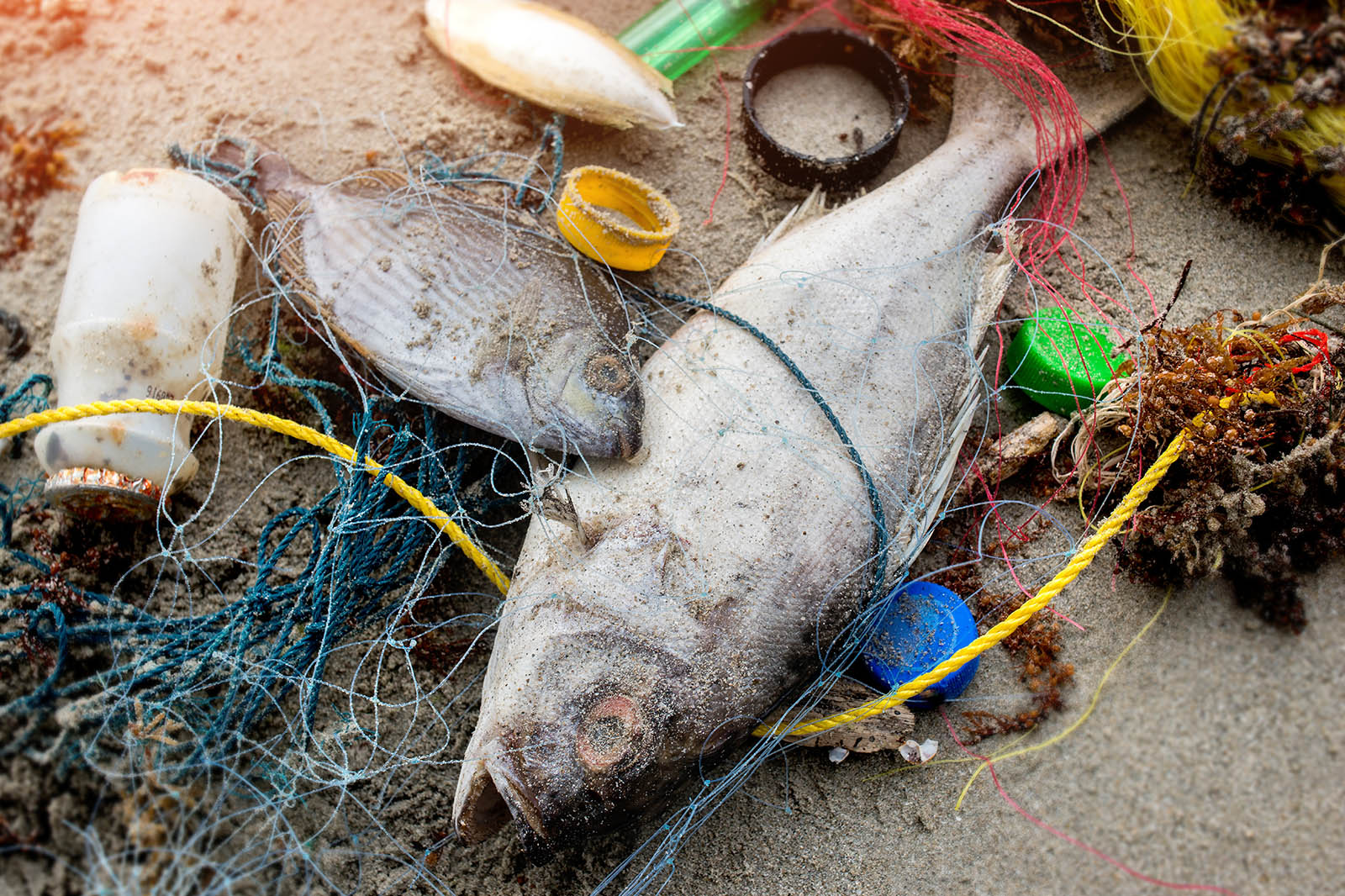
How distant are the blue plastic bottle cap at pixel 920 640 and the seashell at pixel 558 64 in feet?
6.54

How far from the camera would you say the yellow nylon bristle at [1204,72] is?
302 centimetres

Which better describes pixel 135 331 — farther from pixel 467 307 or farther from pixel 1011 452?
pixel 1011 452

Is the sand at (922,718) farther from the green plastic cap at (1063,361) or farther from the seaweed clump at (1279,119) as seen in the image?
the green plastic cap at (1063,361)

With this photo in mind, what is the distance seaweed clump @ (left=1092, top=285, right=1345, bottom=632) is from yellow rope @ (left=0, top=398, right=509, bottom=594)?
2184 millimetres

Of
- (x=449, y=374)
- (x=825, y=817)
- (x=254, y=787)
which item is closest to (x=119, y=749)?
(x=254, y=787)

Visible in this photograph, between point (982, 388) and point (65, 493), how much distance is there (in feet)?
9.85

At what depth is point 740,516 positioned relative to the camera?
8.63 feet

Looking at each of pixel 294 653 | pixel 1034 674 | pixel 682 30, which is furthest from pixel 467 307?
pixel 1034 674

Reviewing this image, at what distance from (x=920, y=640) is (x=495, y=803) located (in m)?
1.42

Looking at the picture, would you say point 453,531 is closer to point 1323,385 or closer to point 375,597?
point 375,597

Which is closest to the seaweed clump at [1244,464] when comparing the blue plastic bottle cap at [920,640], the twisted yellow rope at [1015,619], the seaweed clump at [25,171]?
the twisted yellow rope at [1015,619]

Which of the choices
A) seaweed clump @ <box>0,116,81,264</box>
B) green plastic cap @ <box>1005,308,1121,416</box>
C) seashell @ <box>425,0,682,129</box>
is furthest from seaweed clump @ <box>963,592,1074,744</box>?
seaweed clump @ <box>0,116,81,264</box>

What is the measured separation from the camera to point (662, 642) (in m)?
2.46

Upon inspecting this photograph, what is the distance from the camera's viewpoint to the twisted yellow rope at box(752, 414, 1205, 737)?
8.80ft
